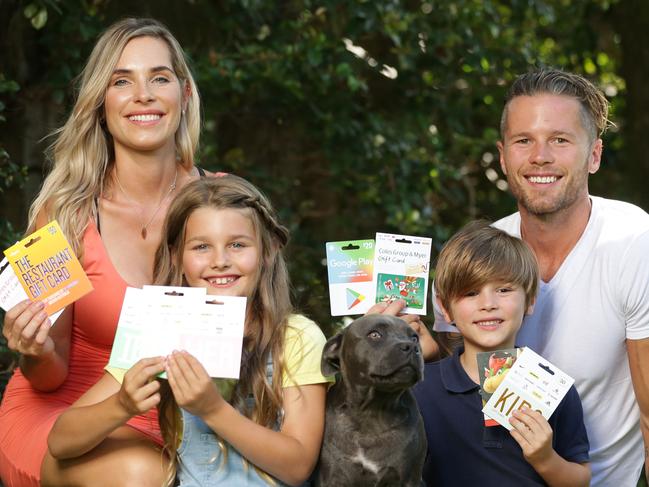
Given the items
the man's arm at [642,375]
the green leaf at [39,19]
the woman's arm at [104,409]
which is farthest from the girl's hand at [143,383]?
the green leaf at [39,19]

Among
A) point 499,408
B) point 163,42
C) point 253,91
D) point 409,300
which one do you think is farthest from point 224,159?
point 499,408

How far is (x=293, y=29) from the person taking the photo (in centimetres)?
621

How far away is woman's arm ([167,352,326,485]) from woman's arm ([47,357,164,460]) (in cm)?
7

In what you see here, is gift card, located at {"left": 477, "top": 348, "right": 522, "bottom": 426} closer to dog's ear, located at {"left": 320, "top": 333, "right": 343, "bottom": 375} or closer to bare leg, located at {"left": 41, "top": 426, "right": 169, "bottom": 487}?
dog's ear, located at {"left": 320, "top": 333, "right": 343, "bottom": 375}

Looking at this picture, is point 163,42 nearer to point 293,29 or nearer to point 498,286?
point 498,286

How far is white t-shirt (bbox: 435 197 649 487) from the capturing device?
12.5 ft

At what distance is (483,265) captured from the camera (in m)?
3.60

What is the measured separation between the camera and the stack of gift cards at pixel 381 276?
3.72 meters

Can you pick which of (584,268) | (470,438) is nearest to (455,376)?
(470,438)

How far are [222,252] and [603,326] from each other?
4.79 feet

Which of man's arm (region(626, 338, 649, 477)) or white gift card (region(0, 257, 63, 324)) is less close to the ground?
white gift card (region(0, 257, 63, 324))

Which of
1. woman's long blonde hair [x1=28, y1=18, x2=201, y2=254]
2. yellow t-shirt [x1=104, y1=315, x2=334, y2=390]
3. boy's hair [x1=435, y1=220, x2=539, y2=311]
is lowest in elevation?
yellow t-shirt [x1=104, y1=315, x2=334, y2=390]

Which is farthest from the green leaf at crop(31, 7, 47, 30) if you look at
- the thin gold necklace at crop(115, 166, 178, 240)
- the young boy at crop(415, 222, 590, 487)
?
the young boy at crop(415, 222, 590, 487)

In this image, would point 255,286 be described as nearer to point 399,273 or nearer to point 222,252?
point 222,252
